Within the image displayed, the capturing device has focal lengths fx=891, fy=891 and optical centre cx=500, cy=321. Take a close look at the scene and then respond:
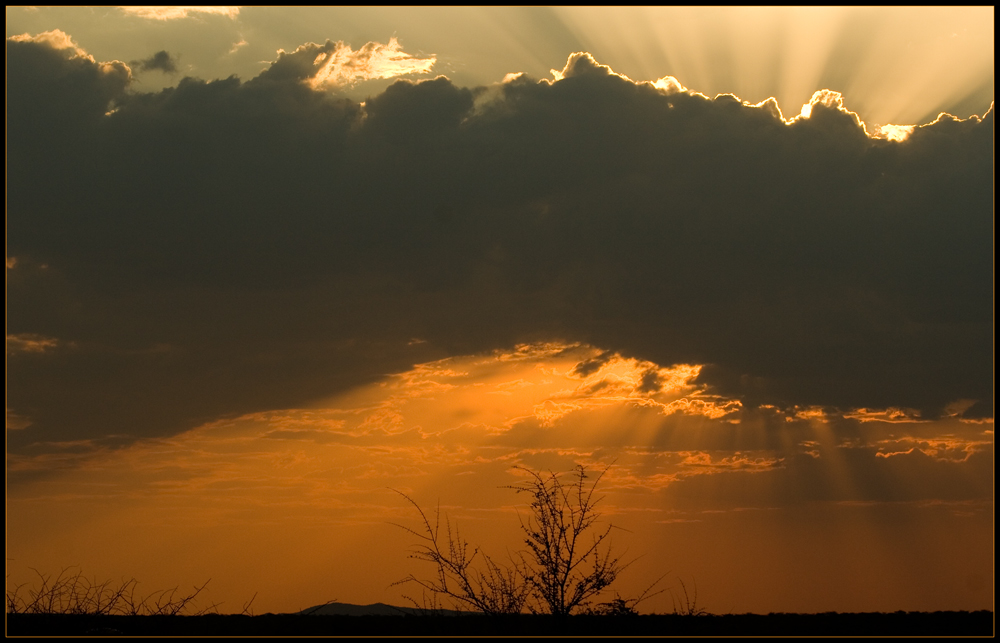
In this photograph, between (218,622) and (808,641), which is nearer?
(808,641)

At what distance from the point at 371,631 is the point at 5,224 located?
849 cm

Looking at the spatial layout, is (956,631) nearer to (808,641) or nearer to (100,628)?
(808,641)

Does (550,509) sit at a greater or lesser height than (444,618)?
greater

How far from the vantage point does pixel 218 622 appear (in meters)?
13.9

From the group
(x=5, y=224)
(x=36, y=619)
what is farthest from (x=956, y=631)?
(x=5, y=224)

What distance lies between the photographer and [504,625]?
1409 cm

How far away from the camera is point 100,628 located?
13.5 m

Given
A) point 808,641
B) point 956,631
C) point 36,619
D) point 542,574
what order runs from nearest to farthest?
point 808,641 < point 956,631 < point 36,619 < point 542,574

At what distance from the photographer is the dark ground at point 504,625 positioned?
42.8ft

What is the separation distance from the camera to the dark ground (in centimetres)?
1305

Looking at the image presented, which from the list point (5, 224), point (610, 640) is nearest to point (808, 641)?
point (610, 640)

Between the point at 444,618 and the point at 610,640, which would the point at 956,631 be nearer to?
the point at 610,640

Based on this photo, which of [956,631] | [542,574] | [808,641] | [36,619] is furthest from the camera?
[542,574]

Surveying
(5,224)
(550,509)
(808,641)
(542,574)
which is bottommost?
(808,641)
